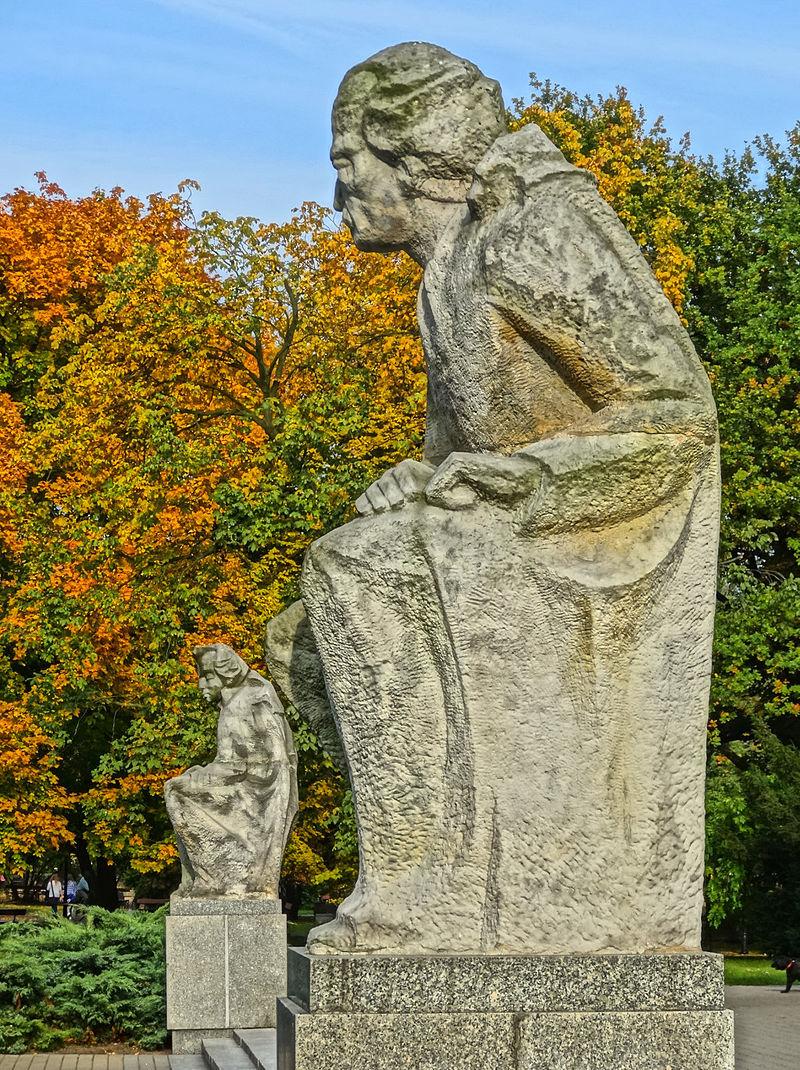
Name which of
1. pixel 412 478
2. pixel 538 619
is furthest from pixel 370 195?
pixel 538 619

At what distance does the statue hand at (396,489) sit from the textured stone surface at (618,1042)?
50.9 inches

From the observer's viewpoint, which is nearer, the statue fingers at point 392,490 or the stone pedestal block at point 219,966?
the statue fingers at point 392,490

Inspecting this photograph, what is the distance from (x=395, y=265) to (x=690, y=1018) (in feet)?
69.2

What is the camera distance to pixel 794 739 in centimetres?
2775

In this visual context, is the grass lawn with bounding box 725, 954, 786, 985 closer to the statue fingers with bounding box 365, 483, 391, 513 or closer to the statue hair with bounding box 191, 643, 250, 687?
Answer: the statue hair with bounding box 191, 643, 250, 687

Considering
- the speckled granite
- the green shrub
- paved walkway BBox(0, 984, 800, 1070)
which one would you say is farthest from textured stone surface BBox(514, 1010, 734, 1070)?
the green shrub

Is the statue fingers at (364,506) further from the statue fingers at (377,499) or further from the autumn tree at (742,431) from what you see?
the autumn tree at (742,431)

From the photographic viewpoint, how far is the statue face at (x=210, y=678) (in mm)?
14984

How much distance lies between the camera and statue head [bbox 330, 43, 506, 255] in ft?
14.4

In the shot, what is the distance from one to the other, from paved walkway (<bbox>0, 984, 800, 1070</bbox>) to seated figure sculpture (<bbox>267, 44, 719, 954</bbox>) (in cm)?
988

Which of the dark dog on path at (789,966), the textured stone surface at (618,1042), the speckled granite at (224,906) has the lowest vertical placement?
the dark dog on path at (789,966)

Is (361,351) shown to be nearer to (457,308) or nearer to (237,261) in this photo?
(237,261)

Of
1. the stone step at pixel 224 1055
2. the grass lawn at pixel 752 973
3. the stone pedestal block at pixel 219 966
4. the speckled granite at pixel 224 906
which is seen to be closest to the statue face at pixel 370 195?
the stone step at pixel 224 1055

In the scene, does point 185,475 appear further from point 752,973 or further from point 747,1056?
point 752,973
